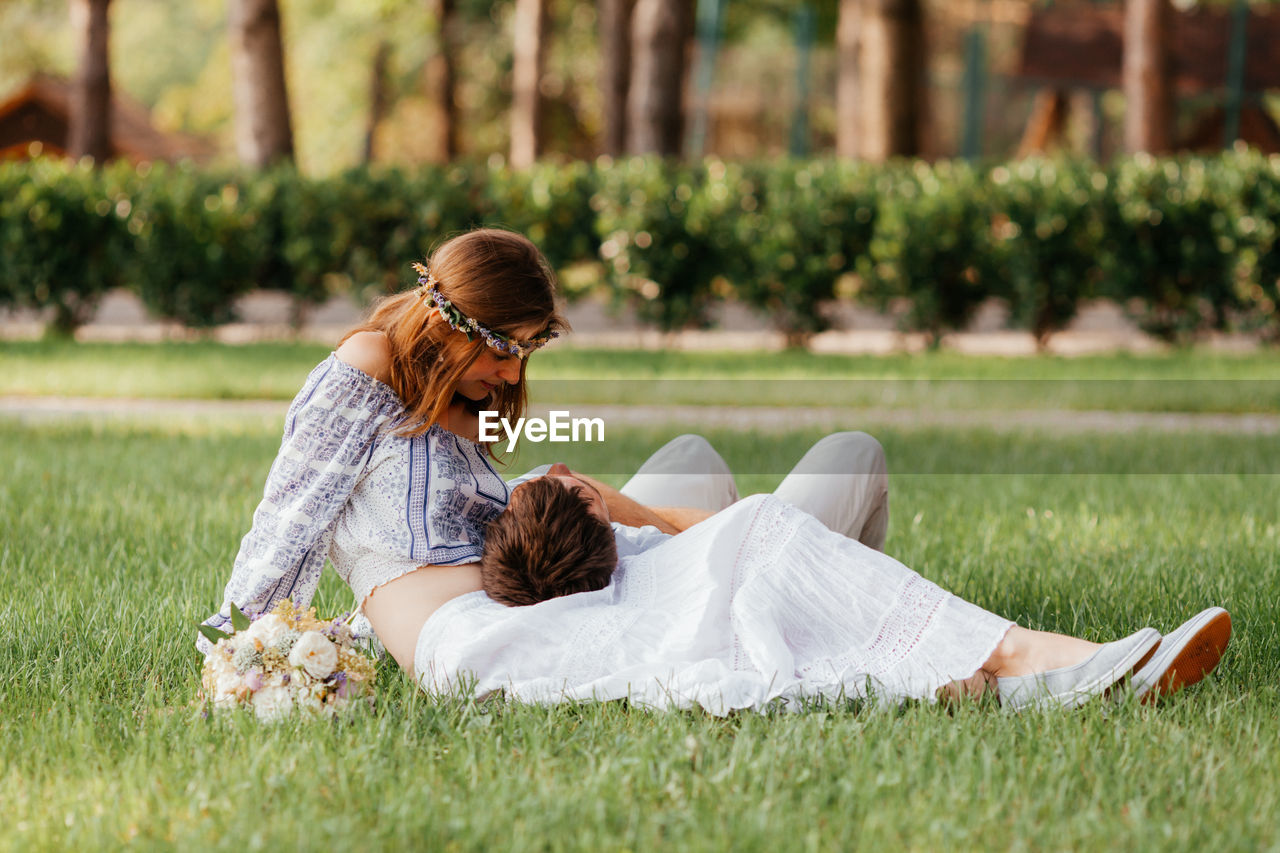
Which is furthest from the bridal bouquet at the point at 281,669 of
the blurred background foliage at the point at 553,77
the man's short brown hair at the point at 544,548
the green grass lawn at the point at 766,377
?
the blurred background foliage at the point at 553,77

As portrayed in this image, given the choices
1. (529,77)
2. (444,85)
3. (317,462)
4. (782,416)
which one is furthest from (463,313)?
(444,85)

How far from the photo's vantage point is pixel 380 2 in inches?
953

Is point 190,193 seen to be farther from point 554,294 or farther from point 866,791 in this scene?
point 866,791

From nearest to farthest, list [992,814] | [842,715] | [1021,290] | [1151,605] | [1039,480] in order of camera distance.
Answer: [992,814]
[842,715]
[1151,605]
[1039,480]
[1021,290]

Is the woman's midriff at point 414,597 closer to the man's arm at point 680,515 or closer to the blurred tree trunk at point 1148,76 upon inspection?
the man's arm at point 680,515

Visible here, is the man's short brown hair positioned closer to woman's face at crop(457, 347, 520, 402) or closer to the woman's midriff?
the woman's midriff

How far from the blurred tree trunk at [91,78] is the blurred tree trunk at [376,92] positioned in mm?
19078

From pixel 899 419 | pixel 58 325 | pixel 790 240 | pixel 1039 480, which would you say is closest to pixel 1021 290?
pixel 790 240

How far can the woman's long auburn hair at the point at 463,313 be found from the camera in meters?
2.99

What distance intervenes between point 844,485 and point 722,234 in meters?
8.60

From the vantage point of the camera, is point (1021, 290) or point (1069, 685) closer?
point (1069, 685)

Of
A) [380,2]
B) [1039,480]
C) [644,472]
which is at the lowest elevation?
[1039,480]

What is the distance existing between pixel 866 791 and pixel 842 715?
Answer: 0.35 metres

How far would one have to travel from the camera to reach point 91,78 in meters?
16.5
